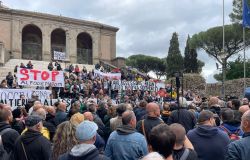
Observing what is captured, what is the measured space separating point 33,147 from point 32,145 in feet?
0.11

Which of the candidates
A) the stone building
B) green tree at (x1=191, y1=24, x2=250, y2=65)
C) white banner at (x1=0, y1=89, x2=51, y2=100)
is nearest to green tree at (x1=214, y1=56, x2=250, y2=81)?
green tree at (x1=191, y1=24, x2=250, y2=65)

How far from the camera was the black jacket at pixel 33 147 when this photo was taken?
562 cm

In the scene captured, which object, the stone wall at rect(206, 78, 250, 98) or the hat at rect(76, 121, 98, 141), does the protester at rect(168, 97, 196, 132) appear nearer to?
the hat at rect(76, 121, 98, 141)

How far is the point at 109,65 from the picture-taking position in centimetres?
4612

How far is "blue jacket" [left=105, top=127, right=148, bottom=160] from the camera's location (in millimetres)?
5703

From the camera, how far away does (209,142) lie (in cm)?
555

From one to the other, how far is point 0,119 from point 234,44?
6398cm

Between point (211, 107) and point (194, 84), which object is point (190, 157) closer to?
point (211, 107)

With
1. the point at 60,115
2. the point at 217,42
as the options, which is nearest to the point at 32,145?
the point at 60,115

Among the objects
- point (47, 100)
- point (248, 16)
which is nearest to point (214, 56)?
point (248, 16)

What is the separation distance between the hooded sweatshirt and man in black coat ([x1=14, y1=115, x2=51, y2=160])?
2009 millimetres

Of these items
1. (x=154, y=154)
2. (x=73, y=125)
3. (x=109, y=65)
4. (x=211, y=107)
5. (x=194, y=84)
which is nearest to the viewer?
(x=154, y=154)

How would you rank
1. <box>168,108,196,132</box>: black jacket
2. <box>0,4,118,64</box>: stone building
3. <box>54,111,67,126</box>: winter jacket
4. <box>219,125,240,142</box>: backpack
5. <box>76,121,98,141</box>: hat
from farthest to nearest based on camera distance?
<box>0,4,118,64</box>: stone building, <box>54,111,67,126</box>: winter jacket, <box>168,108,196,132</box>: black jacket, <box>219,125,240,142</box>: backpack, <box>76,121,98,141</box>: hat

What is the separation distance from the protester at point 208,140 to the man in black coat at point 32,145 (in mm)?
2005
